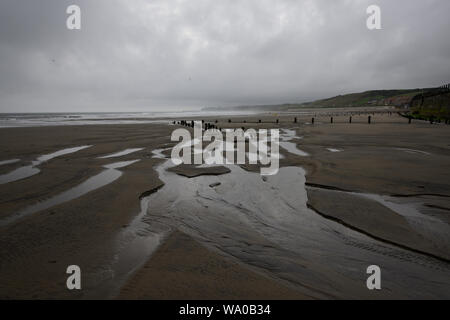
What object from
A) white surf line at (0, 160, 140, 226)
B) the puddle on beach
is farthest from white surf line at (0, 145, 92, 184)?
the puddle on beach

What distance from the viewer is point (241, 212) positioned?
5211 millimetres

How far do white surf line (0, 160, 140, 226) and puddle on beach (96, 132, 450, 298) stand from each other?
1999mm

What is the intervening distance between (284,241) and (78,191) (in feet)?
18.2

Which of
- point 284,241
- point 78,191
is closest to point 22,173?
point 78,191

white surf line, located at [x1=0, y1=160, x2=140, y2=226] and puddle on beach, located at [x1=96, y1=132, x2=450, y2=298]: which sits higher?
white surf line, located at [x1=0, y1=160, x2=140, y2=226]

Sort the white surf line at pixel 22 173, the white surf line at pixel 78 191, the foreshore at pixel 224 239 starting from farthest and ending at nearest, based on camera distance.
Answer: the white surf line at pixel 22 173
the white surf line at pixel 78 191
the foreshore at pixel 224 239

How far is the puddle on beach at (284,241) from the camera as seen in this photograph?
9.75ft

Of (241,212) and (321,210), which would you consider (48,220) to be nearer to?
(241,212)

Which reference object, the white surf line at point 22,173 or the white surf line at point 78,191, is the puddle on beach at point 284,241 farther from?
the white surf line at point 22,173

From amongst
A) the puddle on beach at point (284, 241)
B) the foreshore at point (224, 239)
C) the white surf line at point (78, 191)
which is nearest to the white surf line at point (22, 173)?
the foreshore at point (224, 239)

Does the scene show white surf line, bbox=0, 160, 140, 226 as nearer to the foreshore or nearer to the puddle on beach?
the foreshore

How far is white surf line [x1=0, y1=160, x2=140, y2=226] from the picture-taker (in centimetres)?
490

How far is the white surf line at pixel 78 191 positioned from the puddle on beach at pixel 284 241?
6.56ft

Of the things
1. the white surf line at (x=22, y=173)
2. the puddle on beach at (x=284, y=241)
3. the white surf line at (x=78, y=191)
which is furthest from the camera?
the white surf line at (x=22, y=173)
